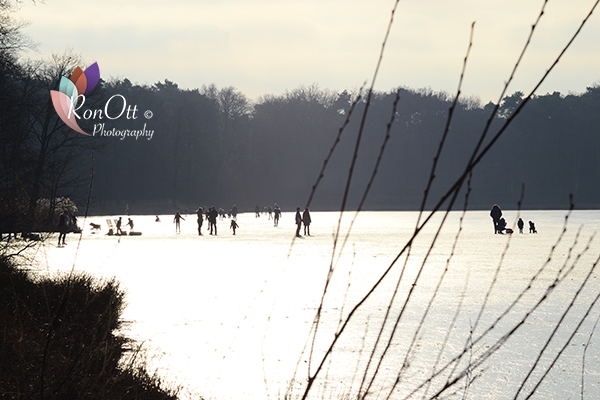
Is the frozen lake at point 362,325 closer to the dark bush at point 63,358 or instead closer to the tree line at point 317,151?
the dark bush at point 63,358

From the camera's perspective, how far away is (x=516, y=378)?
25.7 ft

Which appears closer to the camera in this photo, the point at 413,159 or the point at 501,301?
the point at 501,301

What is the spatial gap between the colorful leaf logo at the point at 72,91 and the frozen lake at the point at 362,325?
942 inches

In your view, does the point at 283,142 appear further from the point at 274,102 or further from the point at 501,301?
the point at 501,301

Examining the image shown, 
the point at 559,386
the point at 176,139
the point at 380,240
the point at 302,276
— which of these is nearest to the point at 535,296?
the point at 302,276

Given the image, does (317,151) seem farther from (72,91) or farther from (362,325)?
(362,325)

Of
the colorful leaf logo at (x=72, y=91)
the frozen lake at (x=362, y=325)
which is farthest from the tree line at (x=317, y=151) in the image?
the frozen lake at (x=362, y=325)

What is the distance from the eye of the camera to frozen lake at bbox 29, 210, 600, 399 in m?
5.95

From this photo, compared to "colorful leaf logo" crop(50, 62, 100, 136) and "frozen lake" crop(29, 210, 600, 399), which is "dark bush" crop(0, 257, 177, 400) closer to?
"frozen lake" crop(29, 210, 600, 399)

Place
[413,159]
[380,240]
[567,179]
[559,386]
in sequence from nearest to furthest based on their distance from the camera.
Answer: [559,386], [380,240], [567,179], [413,159]

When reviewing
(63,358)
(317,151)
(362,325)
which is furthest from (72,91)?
(317,151)

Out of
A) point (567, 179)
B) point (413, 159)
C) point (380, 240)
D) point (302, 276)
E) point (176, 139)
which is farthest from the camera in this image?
point (413, 159)

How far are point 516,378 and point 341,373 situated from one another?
5.73ft

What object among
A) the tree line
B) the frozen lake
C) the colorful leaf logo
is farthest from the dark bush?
the tree line
